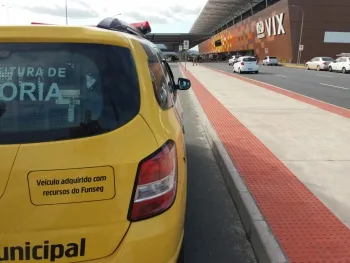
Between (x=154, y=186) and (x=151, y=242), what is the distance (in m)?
0.30

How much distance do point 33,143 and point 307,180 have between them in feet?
13.1

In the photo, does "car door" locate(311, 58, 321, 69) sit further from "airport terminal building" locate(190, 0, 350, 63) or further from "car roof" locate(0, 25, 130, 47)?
"car roof" locate(0, 25, 130, 47)

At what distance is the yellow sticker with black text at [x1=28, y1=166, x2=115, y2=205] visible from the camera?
6.63ft

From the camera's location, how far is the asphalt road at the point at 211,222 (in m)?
3.51

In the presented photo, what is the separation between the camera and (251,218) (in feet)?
12.6

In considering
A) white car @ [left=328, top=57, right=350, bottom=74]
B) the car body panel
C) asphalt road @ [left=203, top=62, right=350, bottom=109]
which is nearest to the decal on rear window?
asphalt road @ [left=203, top=62, right=350, bottom=109]

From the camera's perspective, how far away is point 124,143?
2139 mm

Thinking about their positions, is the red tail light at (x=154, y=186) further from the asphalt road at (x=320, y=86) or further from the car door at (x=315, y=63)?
the car door at (x=315, y=63)

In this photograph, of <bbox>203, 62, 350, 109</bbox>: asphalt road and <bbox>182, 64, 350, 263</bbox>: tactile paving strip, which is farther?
<bbox>203, 62, 350, 109</bbox>: asphalt road

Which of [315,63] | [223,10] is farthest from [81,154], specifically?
[223,10]

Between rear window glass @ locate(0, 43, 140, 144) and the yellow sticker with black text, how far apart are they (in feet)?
0.67

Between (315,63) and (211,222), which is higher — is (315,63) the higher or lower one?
the higher one

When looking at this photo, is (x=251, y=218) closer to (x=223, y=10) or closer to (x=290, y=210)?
(x=290, y=210)

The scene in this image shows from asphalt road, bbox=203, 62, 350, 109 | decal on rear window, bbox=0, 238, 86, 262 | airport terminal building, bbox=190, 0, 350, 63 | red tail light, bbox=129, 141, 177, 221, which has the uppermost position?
airport terminal building, bbox=190, 0, 350, 63
